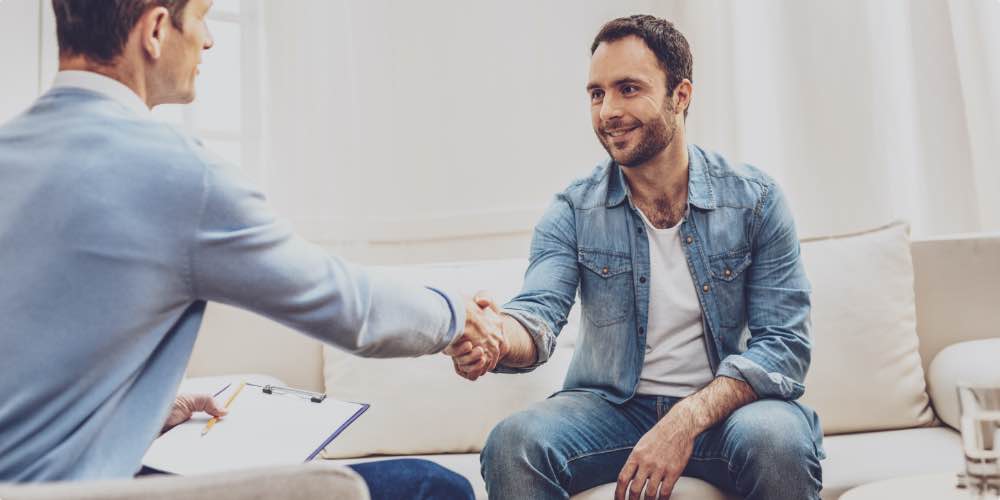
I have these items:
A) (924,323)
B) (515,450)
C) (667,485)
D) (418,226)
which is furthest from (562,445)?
(418,226)

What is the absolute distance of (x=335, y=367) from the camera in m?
2.09

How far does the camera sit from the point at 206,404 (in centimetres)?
133

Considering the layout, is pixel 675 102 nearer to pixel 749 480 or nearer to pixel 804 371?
pixel 804 371

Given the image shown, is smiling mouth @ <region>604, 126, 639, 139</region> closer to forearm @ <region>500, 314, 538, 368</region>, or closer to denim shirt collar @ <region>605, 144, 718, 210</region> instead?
denim shirt collar @ <region>605, 144, 718, 210</region>

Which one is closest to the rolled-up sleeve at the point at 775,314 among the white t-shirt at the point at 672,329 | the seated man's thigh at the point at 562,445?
the white t-shirt at the point at 672,329

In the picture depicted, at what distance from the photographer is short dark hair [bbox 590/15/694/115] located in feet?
6.35

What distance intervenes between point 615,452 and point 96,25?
116 centimetres

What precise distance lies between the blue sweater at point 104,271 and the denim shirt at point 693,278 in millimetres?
893

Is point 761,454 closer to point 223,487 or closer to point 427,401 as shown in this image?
point 427,401

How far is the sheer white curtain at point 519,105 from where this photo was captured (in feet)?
8.79

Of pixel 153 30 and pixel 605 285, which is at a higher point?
pixel 153 30

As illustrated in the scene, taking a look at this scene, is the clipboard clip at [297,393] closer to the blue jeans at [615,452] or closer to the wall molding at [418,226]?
the blue jeans at [615,452]

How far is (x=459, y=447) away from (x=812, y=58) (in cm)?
179

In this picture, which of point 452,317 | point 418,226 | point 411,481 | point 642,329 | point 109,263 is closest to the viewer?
point 109,263
